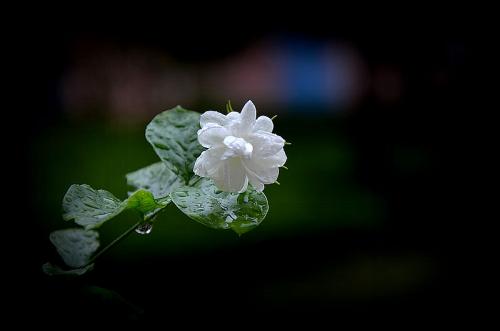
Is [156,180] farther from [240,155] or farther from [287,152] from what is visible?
[287,152]

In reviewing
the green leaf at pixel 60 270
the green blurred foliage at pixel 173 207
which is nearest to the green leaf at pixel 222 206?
the green leaf at pixel 60 270

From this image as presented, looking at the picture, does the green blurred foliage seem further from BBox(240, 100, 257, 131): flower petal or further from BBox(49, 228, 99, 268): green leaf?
BBox(240, 100, 257, 131): flower petal

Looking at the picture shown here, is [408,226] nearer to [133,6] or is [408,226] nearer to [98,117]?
[98,117]

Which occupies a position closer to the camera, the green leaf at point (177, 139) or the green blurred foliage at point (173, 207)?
the green leaf at point (177, 139)

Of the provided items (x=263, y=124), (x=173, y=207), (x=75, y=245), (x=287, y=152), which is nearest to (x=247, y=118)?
(x=263, y=124)

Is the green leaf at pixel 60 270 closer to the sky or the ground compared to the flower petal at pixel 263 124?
closer to the ground

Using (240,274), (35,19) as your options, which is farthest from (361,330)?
(35,19)

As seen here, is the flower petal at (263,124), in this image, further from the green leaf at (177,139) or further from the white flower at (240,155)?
the green leaf at (177,139)

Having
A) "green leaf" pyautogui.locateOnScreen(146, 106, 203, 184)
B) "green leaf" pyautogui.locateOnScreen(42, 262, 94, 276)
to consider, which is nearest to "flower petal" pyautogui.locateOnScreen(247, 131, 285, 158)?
"green leaf" pyautogui.locateOnScreen(146, 106, 203, 184)
